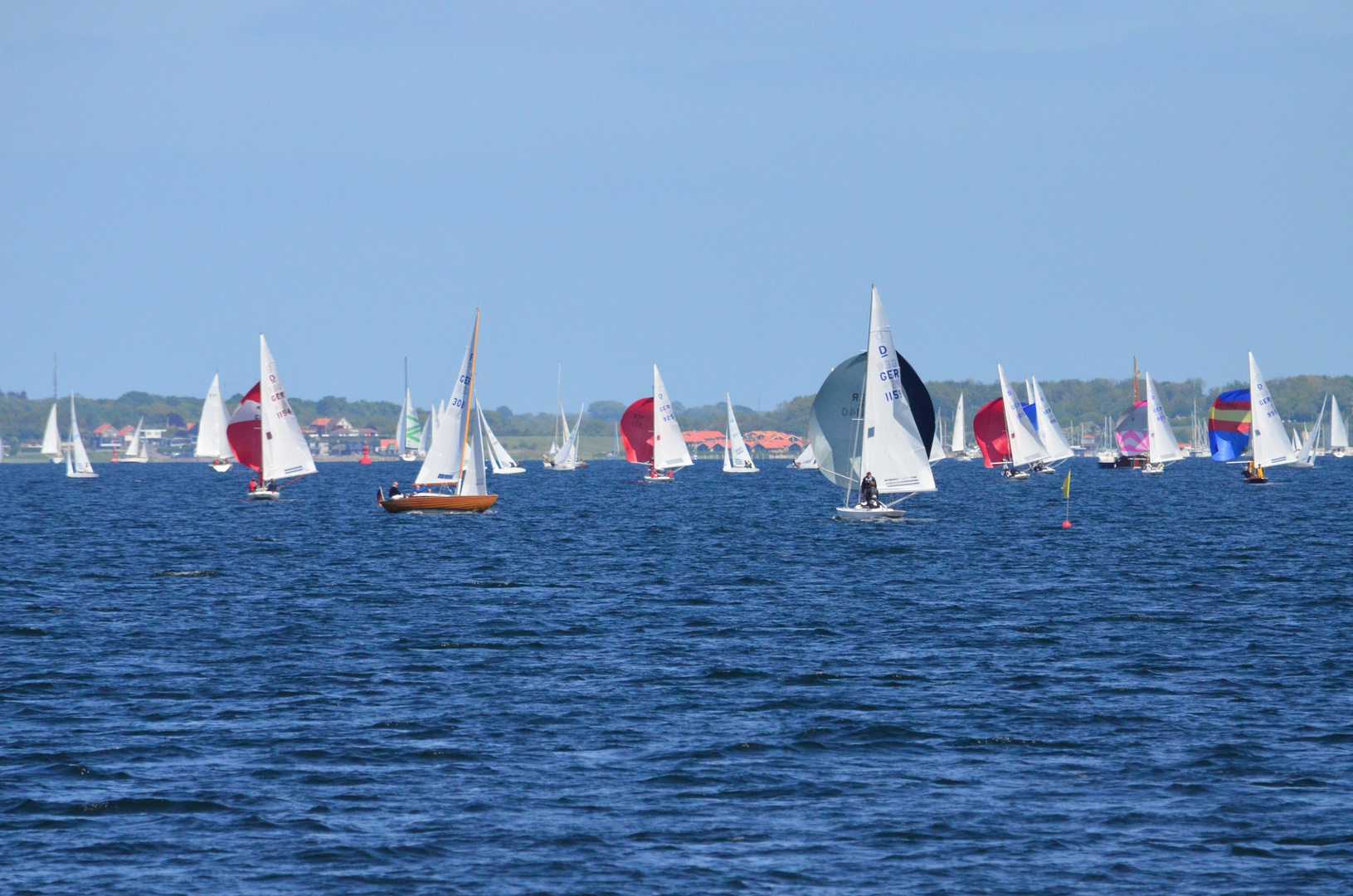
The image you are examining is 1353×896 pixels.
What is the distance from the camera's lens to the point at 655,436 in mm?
118250

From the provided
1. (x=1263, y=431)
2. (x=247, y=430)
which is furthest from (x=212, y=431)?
(x=1263, y=431)

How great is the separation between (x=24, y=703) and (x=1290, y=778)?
1923 centimetres

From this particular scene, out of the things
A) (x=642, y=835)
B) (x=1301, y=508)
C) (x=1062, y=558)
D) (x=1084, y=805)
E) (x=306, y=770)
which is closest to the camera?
(x=642, y=835)

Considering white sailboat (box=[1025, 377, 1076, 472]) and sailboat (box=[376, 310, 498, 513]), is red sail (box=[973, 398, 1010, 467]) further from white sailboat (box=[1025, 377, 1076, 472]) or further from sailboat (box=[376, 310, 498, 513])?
sailboat (box=[376, 310, 498, 513])

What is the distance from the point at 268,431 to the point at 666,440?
48.0 m

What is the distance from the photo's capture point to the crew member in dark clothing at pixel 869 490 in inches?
2311

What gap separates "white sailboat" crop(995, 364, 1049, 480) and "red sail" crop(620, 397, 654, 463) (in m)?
28.3

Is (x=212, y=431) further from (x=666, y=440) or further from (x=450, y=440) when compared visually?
(x=450, y=440)

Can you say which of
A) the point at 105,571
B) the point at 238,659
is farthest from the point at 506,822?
the point at 105,571

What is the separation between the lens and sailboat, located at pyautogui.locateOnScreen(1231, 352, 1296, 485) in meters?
94.6

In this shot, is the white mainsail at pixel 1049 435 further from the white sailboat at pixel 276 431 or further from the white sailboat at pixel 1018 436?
the white sailboat at pixel 276 431

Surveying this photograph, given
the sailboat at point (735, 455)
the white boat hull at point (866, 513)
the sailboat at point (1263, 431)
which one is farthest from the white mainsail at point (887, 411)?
the sailboat at point (735, 455)

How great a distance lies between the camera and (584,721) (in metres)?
21.7

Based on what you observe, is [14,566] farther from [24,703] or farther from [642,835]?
[642,835]
